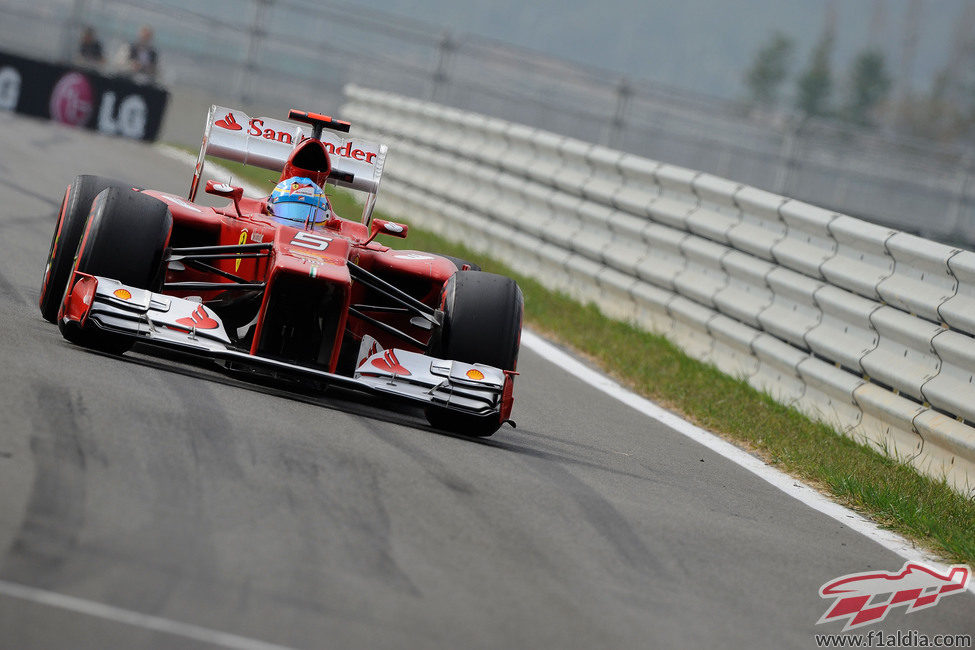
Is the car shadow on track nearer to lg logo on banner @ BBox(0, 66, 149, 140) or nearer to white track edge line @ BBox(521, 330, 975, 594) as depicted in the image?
white track edge line @ BBox(521, 330, 975, 594)

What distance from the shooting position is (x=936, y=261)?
873 centimetres

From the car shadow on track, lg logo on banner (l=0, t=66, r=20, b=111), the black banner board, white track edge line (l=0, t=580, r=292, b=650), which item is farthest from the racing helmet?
lg logo on banner (l=0, t=66, r=20, b=111)

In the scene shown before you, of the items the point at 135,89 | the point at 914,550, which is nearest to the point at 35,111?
the point at 135,89

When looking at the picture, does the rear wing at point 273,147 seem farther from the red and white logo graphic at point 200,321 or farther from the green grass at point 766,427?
the red and white logo graphic at point 200,321

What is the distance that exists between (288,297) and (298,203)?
4.25 ft

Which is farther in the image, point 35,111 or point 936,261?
point 35,111

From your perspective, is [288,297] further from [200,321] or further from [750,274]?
[750,274]

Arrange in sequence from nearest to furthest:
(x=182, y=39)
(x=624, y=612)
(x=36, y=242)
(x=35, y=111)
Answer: (x=624, y=612), (x=36, y=242), (x=35, y=111), (x=182, y=39)

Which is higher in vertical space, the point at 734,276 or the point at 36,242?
the point at 734,276

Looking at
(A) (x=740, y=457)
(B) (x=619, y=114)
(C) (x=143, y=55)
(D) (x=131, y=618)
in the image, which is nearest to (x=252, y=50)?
(C) (x=143, y=55)

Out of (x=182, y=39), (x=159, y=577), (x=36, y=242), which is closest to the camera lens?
(x=159, y=577)

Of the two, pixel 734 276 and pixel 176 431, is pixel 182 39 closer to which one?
pixel 734 276

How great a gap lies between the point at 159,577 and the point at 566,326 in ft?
25.6

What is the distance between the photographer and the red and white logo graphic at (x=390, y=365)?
23.5ft
